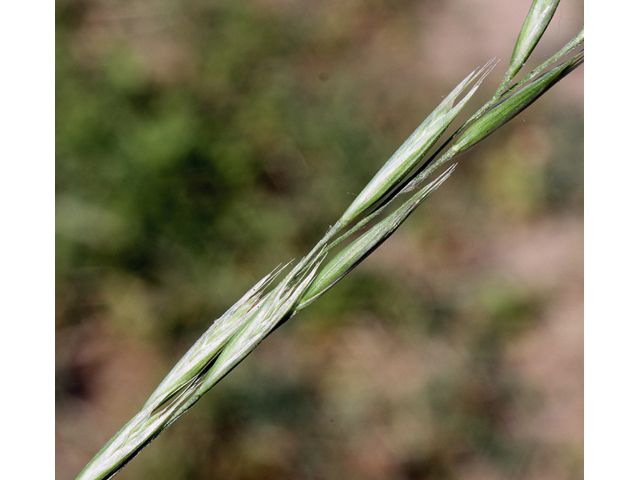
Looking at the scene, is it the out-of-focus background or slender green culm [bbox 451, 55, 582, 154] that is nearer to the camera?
slender green culm [bbox 451, 55, 582, 154]

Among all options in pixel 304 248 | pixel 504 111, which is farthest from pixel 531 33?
pixel 304 248

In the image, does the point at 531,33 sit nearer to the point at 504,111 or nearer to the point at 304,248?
the point at 504,111

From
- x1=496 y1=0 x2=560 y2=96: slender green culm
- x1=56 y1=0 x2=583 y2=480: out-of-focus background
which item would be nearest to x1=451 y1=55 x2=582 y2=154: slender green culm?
x1=496 y1=0 x2=560 y2=96: slender green culm

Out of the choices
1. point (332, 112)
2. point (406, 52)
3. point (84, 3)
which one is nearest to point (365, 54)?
point (406, 52)

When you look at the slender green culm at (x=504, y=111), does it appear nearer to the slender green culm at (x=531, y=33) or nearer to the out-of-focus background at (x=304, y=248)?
the slender green culm at (x=531, y=33)

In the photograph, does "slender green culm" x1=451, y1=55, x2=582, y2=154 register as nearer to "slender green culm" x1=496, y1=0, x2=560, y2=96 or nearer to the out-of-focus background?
"slender green culm" x1=496, y1=0, x2=560, y2=96

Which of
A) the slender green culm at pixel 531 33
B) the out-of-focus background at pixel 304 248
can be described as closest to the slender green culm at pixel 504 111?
the slender green culm at pixel 531 33

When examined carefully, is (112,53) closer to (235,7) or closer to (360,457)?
(235,7)

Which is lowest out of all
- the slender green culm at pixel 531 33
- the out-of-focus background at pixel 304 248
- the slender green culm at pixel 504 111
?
the slender green culm at pixel 504 111
